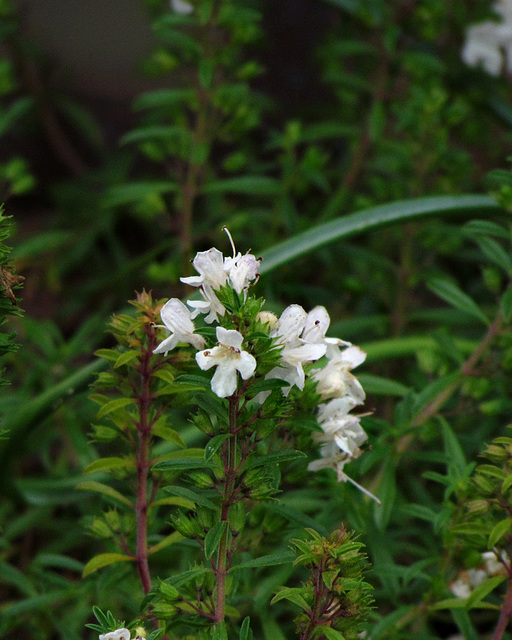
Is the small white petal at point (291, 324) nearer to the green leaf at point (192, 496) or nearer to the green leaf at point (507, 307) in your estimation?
the green leaf at point (192, 496)

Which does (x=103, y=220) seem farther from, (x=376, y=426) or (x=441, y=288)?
(x=376, y=426)

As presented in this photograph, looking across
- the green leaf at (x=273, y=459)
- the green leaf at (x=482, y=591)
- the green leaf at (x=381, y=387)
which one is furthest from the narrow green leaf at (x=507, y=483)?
the green leaf at (x=381, y=387)

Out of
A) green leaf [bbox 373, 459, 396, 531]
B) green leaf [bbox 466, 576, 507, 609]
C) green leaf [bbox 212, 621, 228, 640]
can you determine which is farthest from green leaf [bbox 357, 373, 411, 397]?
green leaf [bbox 212, 621, 228, 640]

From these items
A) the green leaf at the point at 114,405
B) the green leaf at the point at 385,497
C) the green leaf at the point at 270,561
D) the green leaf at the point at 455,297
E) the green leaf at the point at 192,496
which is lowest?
the green leaf at the point at 385,497

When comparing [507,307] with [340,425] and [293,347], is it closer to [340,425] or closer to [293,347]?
[340,425]

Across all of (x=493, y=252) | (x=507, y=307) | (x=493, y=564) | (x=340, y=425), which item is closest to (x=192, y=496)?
(x=340, y=425)

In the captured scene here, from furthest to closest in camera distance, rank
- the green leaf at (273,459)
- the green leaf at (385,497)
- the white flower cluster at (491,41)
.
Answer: the white flower cluster at (491,41) < the green leaf at (385,497) < the green leaf at (273,459)

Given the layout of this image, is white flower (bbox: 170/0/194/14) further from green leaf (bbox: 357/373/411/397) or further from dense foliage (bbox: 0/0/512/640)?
green leaf (bbox: 357/373/411/397)

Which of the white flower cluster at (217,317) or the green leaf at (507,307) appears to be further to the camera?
the green leaf at (507,307)
